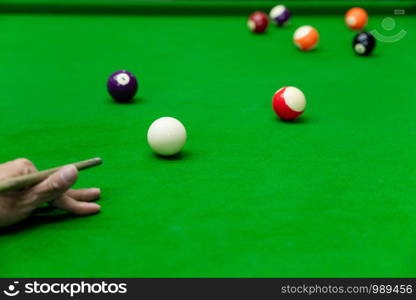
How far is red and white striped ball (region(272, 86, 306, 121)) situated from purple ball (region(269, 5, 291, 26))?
3.02 m

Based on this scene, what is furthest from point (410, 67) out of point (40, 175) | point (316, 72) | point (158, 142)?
point (40, 175)

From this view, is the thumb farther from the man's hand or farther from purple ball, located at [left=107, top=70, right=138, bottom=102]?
purple ball, located at [left=107, top=70, right=138, bottom=102]

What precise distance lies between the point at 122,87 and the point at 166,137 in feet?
3.45

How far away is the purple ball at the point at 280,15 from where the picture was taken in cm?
665

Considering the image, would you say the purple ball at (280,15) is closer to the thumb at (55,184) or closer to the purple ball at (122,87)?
the purple ball at (122,87)

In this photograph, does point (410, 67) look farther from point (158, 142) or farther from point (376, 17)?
point (158, 142)

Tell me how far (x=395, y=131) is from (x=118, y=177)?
1574mm

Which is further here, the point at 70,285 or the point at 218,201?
the point at 218,201

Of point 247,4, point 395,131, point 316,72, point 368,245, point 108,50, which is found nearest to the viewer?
point 368,245

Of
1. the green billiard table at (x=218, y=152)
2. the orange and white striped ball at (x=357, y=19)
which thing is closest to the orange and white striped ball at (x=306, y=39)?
the green billiard table at (x=218, y=152)

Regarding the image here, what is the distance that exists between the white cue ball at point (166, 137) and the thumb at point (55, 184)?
2.65ft

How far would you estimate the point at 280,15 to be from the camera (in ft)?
21.8

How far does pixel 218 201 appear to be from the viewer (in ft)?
8.99
